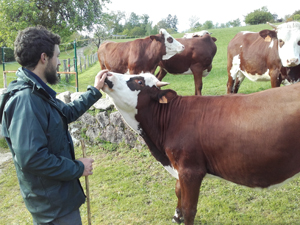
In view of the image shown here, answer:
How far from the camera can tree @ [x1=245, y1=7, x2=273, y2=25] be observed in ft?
181

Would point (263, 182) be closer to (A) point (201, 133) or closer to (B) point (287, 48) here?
(A) point (201, 133)

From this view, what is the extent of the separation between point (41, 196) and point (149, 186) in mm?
2818

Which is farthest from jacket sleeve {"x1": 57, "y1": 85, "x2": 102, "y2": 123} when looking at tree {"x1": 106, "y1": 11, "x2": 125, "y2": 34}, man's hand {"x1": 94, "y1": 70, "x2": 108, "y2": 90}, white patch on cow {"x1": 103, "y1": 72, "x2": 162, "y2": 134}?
tree {"x1": 106, "y1": 11, "x2": 125, "y2": 34}

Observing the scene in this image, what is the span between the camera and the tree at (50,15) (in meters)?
15.6

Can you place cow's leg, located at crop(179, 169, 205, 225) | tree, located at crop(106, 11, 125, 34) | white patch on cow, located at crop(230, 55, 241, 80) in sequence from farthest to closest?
tree, located at crop(106, 11, 125, 34), white patch on cow, located at crop(230, 55, 241, 80), cow's leg, located at crop(179, 169, 205, 225)

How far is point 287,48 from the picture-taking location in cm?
511

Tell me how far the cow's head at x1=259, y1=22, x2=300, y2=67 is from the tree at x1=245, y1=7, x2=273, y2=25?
56475mm

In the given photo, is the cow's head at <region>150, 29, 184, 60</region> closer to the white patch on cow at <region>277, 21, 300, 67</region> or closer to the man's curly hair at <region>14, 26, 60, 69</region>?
the white patch on cow at <region>277, 21, 300, 67</region>

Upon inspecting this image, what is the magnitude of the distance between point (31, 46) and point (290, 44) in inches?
187

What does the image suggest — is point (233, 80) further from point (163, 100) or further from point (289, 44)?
point (163, 100)

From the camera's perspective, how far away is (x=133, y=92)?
297cm

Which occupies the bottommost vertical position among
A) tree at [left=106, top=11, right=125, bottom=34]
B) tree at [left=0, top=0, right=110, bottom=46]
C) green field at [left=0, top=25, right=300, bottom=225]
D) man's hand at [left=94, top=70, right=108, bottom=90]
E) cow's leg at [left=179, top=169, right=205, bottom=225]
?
green field at [left=0, top=25, right=300, bottom=225]

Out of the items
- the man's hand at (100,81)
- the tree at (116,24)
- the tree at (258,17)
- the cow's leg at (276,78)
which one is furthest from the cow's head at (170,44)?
the tree at (258,17)

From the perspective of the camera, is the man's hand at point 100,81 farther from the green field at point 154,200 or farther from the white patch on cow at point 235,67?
the white patch on cow at point 235,67
